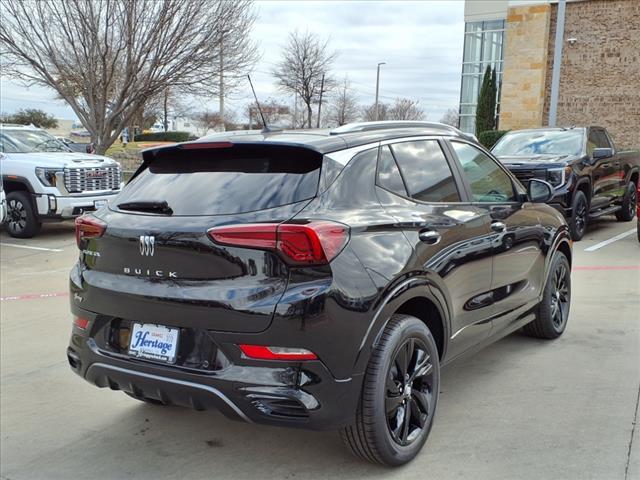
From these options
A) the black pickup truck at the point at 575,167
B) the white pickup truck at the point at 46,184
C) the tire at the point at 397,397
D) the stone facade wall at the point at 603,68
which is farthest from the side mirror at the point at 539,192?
the stone facade wall at the point at 603,68

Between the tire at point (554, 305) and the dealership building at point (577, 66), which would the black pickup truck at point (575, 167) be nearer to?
the tire at point (554, 305)

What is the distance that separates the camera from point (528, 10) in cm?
2647

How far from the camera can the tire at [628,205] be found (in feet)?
39.8

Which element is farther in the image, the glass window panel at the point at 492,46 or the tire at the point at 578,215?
the glass window panel at the point at 492,46

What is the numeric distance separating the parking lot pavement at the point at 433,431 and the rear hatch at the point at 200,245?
36.2 inches

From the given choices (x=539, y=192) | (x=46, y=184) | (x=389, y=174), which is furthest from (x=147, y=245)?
(x=46, y=184)

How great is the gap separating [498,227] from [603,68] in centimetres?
2461

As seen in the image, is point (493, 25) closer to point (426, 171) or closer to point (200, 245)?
point (426, 171)

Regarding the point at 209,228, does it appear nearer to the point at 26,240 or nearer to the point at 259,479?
the point at 259,479

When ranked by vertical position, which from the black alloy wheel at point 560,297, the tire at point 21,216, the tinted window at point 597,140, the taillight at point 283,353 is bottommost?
the tire at point 21,216

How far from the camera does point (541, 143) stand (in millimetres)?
10617

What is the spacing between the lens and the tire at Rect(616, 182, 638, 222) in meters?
12.1

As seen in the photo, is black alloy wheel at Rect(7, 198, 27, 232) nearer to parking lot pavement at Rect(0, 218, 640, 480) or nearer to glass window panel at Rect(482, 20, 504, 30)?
parking lot pavement at Rect(0, 218, 640, 480)

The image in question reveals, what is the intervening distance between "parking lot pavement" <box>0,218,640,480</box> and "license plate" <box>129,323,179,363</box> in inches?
28.4
